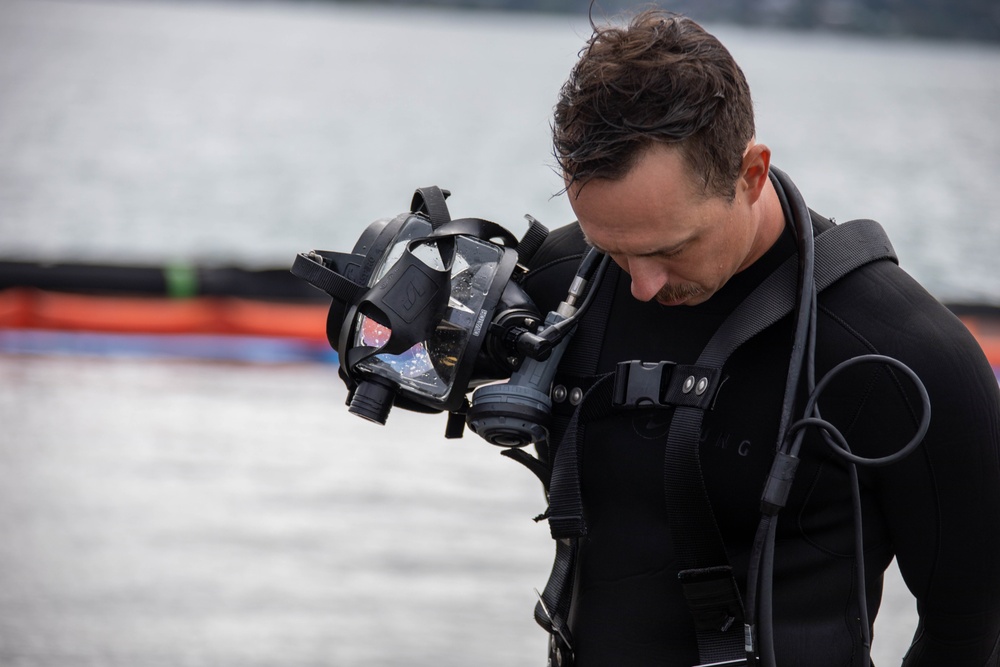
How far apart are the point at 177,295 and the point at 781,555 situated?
5776 millimetres

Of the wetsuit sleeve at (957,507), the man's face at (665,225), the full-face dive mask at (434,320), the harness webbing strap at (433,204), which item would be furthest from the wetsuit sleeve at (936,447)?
the harness webbing strap at (433,204)

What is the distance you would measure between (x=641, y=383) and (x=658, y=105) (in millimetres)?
337

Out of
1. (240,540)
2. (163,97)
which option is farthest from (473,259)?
(163,97)

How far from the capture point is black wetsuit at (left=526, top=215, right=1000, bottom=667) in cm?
121

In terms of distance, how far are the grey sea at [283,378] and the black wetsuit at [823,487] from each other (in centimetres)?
32

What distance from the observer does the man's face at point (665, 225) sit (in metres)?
1.18

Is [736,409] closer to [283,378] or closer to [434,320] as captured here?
[434,320]

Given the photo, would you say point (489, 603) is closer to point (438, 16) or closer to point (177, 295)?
point (177, 295)

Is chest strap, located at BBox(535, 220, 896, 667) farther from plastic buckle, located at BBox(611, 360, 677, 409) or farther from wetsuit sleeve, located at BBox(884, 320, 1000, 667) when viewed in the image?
wetsuit sleeve, located at BBox(884, 320, 1000, 667)

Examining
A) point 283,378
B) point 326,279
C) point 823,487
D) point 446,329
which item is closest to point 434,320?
point 446,329

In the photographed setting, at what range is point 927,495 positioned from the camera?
123 centimetres

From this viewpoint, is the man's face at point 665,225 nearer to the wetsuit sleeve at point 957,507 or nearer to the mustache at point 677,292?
the mustache at point 677,292

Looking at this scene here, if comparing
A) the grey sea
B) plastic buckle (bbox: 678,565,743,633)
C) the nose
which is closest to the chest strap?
plastic buckle (bbox: 678,565,743,633)

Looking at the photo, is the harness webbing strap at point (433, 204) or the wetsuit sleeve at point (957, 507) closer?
the wetsuit sleeve at point (957, 507)
